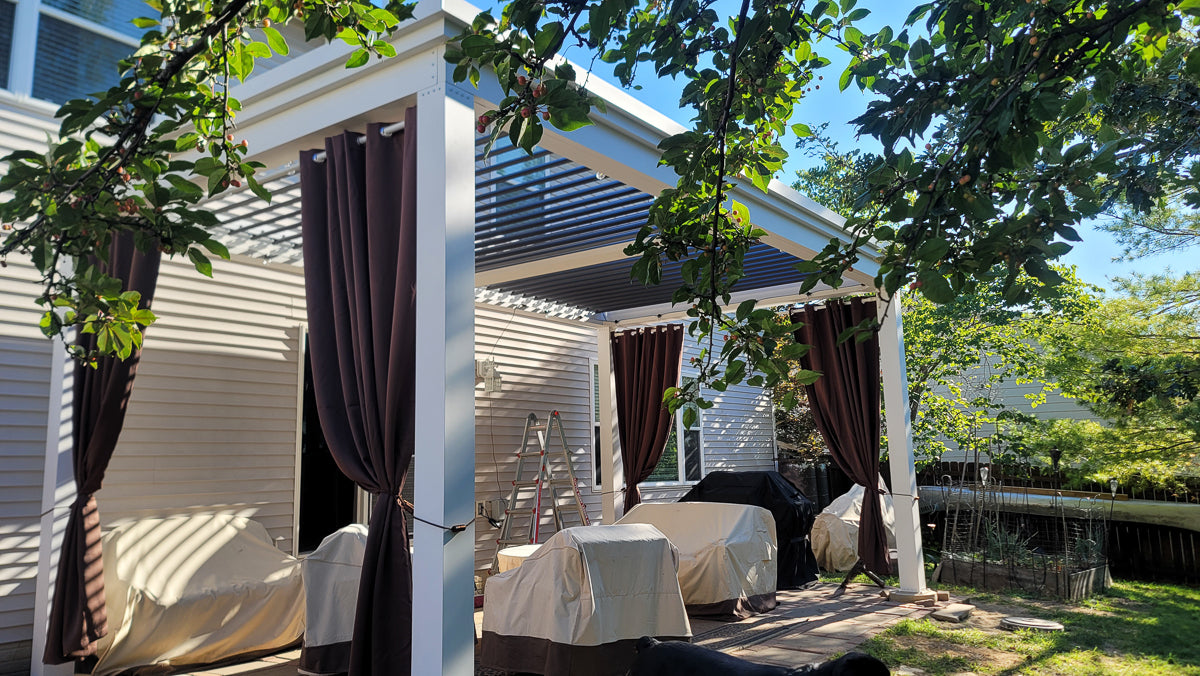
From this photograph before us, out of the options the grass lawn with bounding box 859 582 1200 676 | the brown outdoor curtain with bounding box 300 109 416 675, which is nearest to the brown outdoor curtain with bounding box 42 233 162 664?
the brown outdoor curtain with bounding box 300 109 416 675

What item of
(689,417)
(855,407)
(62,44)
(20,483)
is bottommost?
(20,483)

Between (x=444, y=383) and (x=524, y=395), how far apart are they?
6.09 m

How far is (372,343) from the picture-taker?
397 cm

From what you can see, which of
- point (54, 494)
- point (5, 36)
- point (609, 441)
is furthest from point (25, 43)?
point (609, 441)

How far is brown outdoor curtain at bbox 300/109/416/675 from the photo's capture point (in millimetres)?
3676

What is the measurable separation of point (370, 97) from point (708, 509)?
506 centimetres

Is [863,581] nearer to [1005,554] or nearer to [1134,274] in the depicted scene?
[1005,554]

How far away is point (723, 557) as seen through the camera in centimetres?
709

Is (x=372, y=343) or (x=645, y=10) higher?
(x=645, y=10)

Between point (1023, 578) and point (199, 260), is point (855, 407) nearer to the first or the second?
point (1023, 578)

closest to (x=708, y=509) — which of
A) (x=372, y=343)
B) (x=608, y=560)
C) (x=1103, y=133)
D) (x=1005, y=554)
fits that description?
(x=608, y=560)

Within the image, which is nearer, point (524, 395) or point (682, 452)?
point (524, 395)

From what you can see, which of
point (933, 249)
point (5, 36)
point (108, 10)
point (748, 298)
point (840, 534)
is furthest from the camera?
point (840, 534)

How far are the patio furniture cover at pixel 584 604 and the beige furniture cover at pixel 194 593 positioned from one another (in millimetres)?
1690
